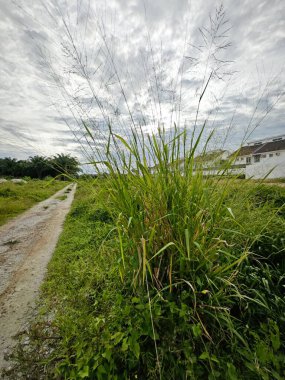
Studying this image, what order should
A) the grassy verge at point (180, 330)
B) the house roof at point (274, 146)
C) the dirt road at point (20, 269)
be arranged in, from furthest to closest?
the house roof at point (274, 146) → the dirt road at point (20, 269) → the grassy verge at point (180, 330)

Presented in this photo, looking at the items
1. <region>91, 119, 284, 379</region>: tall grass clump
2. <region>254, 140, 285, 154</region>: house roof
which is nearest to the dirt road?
<region>91, 119, 284, 379</region>: tall grass clump

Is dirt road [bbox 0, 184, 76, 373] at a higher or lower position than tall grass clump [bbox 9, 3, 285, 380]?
lower

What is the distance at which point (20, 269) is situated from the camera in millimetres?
3352

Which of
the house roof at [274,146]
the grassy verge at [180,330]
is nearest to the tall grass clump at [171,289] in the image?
the grassy verge at [180,330]

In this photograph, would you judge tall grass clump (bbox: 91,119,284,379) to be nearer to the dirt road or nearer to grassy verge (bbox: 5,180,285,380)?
grassy verge (bbox: 5,180,285,380)

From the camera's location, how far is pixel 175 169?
5.65ft

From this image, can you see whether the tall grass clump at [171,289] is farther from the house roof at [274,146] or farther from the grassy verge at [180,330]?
the house roof at [274,146]

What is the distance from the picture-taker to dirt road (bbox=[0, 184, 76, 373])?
2.07 metres

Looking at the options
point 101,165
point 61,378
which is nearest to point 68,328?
point 61,378

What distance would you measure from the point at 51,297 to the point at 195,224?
2030 mm

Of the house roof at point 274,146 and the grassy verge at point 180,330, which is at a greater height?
the house roof at point 274,146

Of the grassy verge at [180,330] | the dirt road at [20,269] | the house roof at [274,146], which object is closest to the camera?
the grassy verge at [180,330]

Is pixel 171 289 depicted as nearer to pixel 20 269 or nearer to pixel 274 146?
pixel 20 269

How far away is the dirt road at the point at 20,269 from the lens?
207 cm
